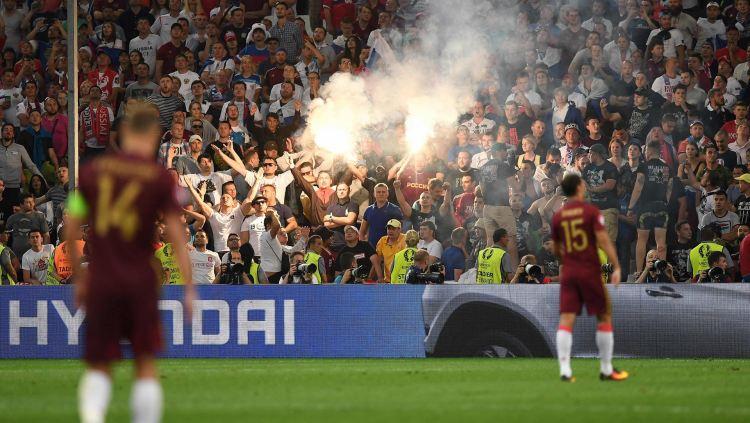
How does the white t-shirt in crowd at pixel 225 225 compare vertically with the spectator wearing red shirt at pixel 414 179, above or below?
below

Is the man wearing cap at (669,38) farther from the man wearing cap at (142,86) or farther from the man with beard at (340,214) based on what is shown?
the man wearing cap at (142,86)

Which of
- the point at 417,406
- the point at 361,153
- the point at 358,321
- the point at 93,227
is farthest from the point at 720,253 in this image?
the point at 93,227

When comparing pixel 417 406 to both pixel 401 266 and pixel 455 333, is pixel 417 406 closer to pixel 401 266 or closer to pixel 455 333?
pixel 455 333

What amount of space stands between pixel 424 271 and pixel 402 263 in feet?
2.97

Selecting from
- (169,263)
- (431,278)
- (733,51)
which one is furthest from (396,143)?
(733,51)

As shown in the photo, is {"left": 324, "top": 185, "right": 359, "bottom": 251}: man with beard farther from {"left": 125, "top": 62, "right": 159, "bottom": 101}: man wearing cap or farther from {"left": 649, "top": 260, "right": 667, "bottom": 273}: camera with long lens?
{"left": 649, "top": 260, "right": 667, "bottom": 273}: camera with long lens

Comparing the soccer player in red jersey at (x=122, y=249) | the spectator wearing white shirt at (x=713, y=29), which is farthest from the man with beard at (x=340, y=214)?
the soccer player in red jersey at (x=122, y=249)

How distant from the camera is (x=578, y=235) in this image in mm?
11195

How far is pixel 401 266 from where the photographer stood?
1759cm

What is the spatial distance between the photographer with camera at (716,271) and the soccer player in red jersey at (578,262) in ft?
16.5

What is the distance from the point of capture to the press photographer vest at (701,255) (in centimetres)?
1664

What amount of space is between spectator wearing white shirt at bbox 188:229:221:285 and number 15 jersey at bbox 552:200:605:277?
7622 mm

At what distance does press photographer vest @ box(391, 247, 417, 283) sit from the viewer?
17.5 m

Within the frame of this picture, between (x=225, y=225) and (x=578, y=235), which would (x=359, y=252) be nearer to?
(x=225, y=225)
